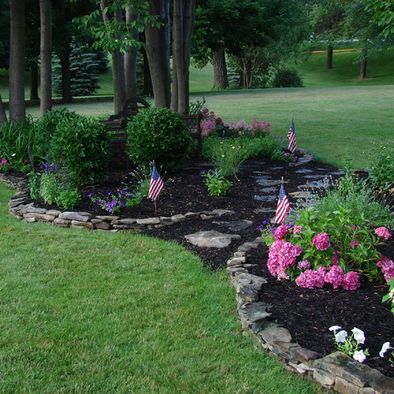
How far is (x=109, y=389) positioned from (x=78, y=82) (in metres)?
37.4

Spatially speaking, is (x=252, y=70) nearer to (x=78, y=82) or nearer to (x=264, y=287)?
(x=78, y=82)

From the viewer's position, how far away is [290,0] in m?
35.4

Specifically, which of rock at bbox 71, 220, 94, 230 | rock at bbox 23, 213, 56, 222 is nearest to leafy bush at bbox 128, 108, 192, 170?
rock at bbox 23, 213, 56, 222

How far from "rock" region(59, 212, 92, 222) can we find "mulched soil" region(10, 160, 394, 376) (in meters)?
0.21

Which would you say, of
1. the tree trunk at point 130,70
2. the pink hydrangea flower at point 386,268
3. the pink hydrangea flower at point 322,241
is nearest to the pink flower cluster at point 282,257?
the pink hydrangea flower at point 322,241

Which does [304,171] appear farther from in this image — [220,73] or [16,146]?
[220,73]

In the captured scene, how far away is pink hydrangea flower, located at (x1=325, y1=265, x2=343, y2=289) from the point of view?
12.5 ft

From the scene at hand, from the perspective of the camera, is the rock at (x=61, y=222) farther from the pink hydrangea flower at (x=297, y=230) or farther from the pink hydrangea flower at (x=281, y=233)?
the pink hydrangea flower at (x=297, y=230)

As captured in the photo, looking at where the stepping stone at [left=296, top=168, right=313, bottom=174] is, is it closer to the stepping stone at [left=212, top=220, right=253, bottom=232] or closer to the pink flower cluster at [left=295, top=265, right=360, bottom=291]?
the stepping stone at [left=212, top=220, right=253, bottom=232]

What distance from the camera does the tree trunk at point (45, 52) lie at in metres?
10.2

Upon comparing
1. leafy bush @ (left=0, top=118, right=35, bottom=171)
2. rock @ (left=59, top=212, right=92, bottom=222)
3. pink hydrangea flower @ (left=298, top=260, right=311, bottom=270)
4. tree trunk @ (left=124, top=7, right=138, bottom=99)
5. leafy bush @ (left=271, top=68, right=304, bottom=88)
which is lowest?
rock @ (left=59, top=212, right=92, bottom=222)

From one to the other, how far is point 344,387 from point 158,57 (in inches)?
337

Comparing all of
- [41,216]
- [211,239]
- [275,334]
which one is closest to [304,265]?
[275,334]

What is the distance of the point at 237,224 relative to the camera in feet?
18.9
